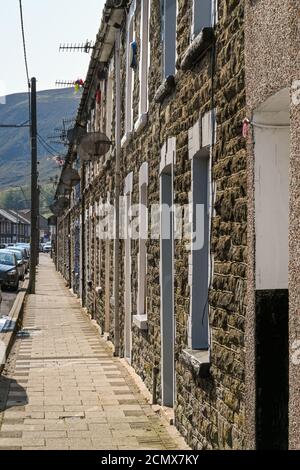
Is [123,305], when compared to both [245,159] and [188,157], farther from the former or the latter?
[245,159]

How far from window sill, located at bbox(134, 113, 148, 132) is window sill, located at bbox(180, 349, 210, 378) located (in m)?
4.12

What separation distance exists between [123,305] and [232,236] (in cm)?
771

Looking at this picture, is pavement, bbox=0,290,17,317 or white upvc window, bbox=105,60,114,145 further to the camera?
pavement, bbox=0,290,17,317

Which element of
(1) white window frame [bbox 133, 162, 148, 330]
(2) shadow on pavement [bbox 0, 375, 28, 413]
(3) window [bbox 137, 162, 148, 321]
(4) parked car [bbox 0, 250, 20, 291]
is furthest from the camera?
(4) parked car [bbox 0, 250, 20, 291]

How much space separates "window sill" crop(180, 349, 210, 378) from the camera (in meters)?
6.43

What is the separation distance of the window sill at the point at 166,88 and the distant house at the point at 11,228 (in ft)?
407

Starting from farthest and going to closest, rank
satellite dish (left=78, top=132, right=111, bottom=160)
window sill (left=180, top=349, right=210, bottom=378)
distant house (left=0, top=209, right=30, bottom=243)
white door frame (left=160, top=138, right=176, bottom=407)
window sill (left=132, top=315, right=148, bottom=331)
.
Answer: distant house (left=0, top=209, right=30, bottom=243), satellite dish (left=78, top=132, right=111, bottom=160), window sill (left=132, top=315, right=148, bottom=331), white door frame (left=160, top=138, right=176, bottom=407), window sill (left=180, top=349, right=210, bottom=378)

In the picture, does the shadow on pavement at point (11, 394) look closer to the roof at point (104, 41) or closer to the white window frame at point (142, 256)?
the white window frame at point (142, 256)

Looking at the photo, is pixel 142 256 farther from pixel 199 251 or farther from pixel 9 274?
pixel 9 274

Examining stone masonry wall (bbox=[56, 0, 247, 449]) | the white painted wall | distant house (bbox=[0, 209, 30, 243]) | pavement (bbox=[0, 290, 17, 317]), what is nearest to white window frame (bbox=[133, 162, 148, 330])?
stone masonry wall (bbox=[56, 0, 247, 449])

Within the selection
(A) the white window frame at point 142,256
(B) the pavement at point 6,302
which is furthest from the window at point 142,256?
(B) the pavement at point 6,302

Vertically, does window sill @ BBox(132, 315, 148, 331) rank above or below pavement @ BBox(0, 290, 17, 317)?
above

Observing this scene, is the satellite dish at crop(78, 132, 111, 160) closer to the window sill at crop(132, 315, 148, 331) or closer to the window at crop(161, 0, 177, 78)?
the window sill at crop(132, 315, 148, 331)

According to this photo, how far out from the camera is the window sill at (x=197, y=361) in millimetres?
6430
